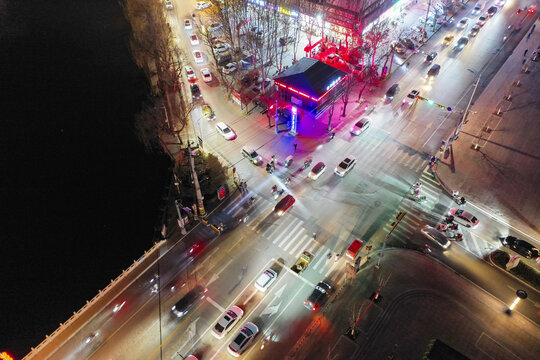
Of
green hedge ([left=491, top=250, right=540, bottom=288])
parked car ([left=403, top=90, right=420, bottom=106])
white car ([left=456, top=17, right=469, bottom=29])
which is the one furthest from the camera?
white car ([left=456, top=17, right=469, bottom=29])

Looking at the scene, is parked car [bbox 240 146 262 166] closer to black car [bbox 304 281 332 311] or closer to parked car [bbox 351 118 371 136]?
parked car [bbox 351 118 371 136]

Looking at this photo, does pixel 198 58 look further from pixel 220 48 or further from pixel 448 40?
pixel 448 40

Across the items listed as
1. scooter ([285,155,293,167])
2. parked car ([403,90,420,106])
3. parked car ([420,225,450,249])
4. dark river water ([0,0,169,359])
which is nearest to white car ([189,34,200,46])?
dark river water ([0,0,169,359])

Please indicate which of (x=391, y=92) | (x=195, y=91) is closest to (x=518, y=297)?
(x=391, y=92)

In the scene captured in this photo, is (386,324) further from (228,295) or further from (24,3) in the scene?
(24,3)

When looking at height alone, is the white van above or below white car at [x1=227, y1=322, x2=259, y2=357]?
above

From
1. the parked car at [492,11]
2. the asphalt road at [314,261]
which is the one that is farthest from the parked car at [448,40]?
the asphalt road at [314,261]
